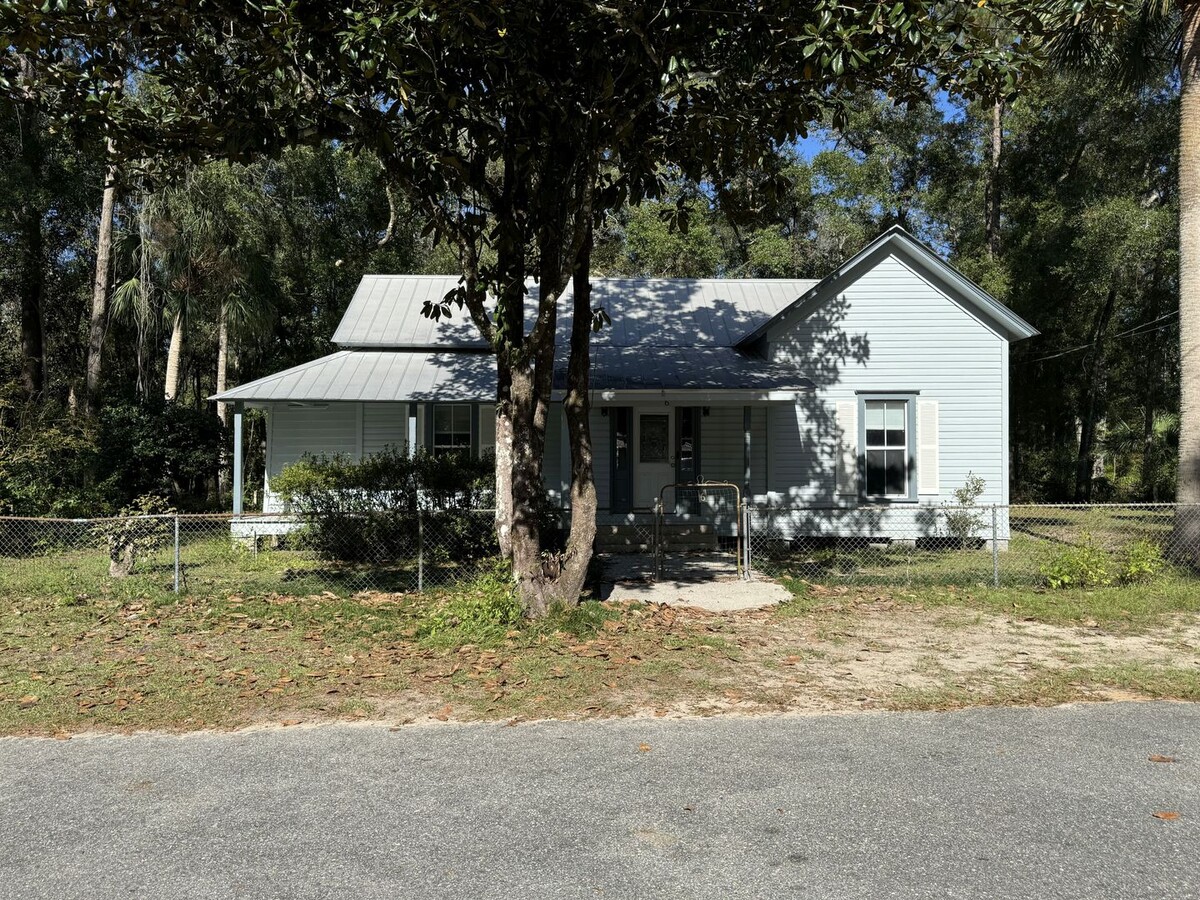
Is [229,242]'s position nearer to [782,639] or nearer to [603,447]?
[603,447]

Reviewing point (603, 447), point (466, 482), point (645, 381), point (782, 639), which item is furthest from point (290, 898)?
point (603, 447)

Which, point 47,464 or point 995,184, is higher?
point 995,184

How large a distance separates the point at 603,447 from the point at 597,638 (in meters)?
7.67

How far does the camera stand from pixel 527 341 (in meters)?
8.45

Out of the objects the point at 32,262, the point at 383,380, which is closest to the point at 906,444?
the point at 383,380

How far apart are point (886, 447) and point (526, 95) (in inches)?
387

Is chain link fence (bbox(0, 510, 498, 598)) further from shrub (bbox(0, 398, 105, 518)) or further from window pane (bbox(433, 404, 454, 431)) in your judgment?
window pane (bbox(433, 404, 454, 431))

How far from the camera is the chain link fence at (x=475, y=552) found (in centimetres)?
1036

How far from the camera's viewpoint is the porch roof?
13.8 meters

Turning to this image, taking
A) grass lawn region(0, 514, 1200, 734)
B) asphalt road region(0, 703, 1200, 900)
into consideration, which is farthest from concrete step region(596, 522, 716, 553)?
asphalt road region(0, 703, 1200, 900)

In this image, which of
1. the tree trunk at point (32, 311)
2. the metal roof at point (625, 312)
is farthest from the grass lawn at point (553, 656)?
the tree trunk at point (32, 311)

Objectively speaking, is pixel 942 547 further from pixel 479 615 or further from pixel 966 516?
pixel 479 615

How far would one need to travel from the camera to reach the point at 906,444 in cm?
1501

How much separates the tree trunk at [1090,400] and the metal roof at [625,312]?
1160 cm
